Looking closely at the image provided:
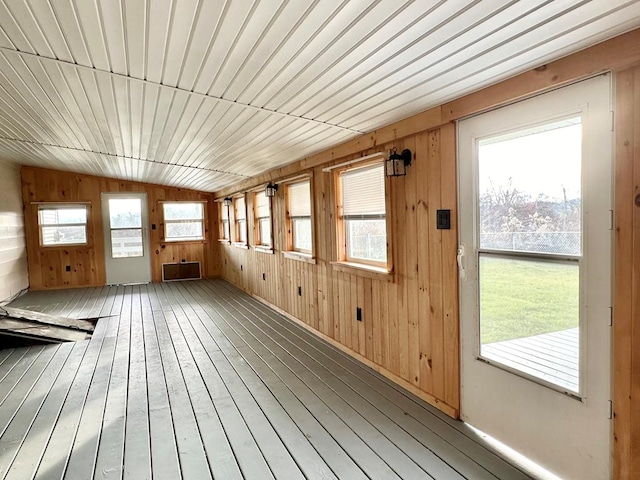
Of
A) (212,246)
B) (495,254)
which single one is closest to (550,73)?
(495,254)

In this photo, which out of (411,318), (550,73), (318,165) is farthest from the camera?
(318,165)

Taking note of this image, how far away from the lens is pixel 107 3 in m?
1.62

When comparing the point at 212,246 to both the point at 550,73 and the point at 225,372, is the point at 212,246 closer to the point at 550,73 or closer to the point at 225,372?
the point at 225,372

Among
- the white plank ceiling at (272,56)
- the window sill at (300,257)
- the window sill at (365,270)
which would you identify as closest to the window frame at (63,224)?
the white plank ceiling at (272,56)

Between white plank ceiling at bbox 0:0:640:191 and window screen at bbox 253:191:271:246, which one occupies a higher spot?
white plank ceiling at bbox 0:0:640:191

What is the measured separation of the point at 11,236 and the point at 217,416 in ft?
22.3

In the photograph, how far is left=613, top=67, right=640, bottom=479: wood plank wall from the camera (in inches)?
59.2

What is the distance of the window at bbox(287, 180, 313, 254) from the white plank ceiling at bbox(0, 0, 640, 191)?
111 cm

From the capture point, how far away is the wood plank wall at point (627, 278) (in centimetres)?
150

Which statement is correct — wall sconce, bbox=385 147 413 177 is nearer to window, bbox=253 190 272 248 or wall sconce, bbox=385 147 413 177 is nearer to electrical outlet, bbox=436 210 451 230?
electrical outlet, bbox=436 210 451 230

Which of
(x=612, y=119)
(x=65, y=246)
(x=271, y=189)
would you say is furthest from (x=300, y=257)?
(x=65, y=246)

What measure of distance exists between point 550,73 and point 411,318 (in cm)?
183

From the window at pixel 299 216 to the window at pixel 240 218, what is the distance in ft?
6.79

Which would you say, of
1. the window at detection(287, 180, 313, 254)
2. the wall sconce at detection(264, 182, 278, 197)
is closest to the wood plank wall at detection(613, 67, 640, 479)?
the window at detection(287, 180, 313, 254)
